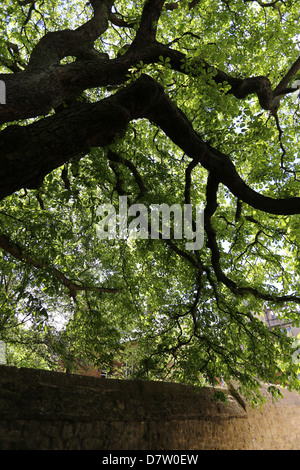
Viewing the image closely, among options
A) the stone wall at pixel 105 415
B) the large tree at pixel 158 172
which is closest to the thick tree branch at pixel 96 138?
the large tree at pixel 158 172

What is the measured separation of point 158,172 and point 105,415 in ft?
17.8

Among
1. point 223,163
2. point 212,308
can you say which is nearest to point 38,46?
point 223,163

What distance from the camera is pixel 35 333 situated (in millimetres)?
12492

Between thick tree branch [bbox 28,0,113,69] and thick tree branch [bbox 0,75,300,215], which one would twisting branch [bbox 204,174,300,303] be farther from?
thick tree branch [bbox 28,0,113,69]

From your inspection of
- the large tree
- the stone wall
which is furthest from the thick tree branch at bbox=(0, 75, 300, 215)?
the stone wall

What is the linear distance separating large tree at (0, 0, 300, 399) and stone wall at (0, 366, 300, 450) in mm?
835

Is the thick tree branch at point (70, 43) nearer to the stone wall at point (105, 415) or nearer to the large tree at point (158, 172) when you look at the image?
the large tree at point (158, 172)

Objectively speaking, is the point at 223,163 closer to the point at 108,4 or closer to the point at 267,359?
the point at 267,359

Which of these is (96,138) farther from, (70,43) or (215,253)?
(70,43)

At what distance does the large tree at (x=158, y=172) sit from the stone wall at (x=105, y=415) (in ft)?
2.74

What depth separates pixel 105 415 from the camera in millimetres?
2984

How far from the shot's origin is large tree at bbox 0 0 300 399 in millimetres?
3762

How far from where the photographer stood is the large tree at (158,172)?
12.3 ft
